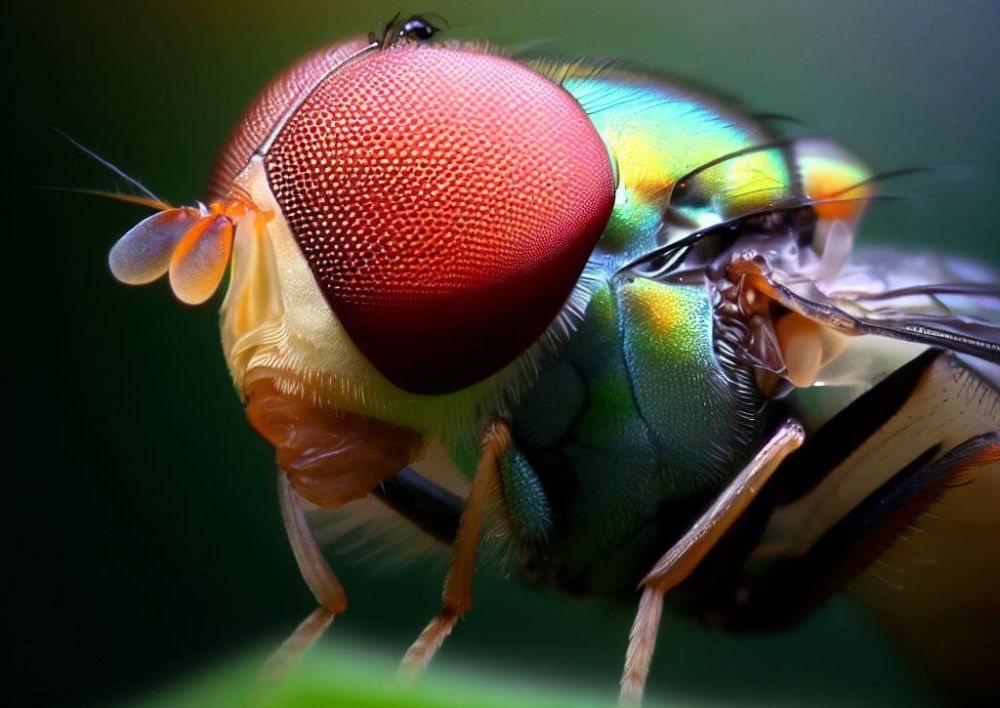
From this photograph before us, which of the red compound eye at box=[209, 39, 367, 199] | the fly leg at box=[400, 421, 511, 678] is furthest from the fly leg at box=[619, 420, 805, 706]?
the red compound eye at box=[209, 39, 367, 199]

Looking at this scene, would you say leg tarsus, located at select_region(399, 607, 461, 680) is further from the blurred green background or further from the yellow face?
A: the blurred green background

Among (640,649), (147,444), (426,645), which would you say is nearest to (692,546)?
A: (640,649)

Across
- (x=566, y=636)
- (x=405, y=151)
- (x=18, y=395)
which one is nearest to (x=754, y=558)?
(x=405, y=151)

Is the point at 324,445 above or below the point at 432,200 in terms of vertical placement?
below

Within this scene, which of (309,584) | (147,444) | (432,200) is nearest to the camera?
(432,200)

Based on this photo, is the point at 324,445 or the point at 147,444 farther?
the point at 147,444

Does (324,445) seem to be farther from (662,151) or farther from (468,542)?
(662,151)
